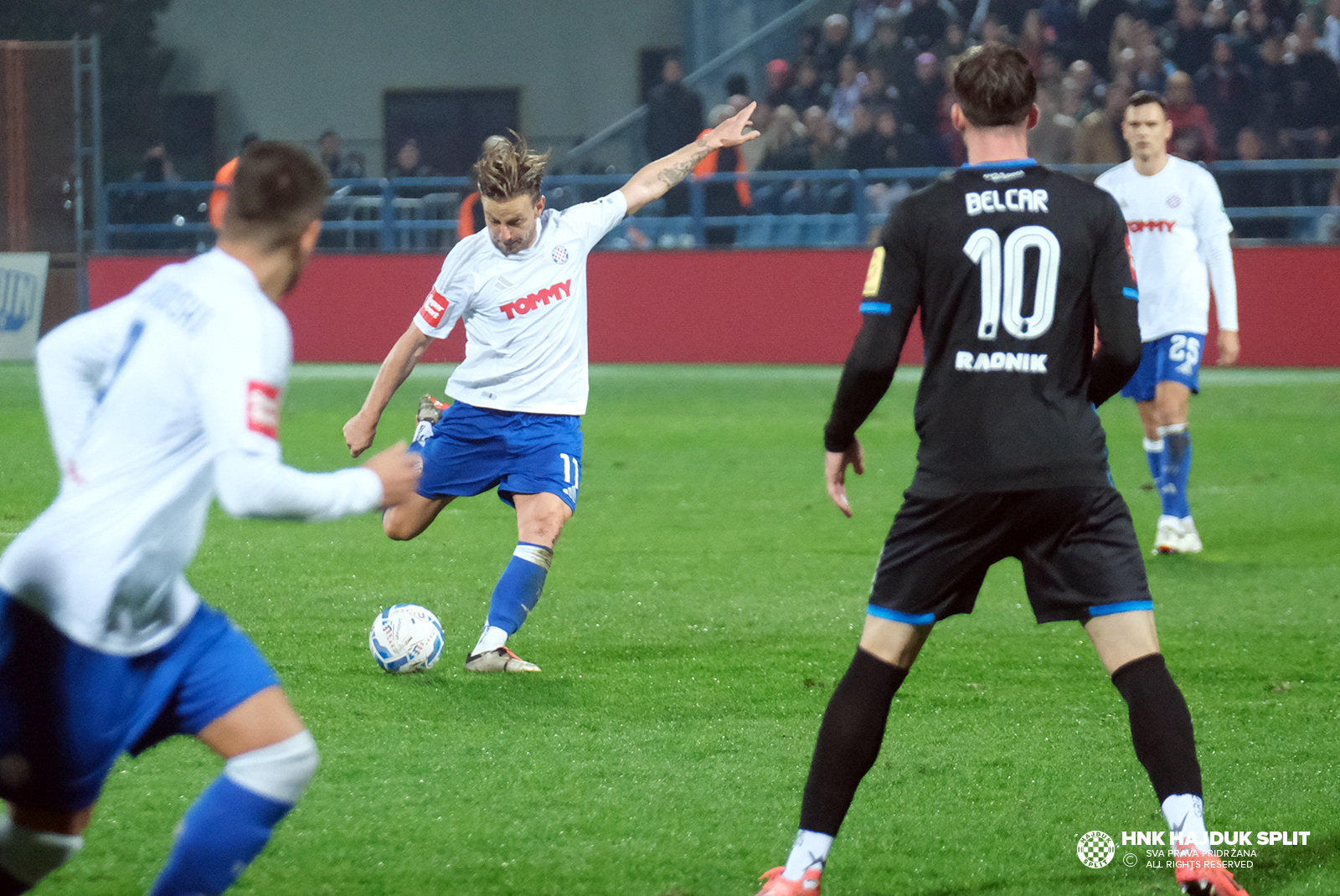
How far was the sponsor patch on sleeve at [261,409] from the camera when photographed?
2752mm

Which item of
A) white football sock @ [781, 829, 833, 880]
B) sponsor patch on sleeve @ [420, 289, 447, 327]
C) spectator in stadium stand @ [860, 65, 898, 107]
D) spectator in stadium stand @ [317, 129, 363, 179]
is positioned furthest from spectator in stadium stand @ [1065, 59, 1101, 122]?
white football sock @ [781, 829, 833, 880]

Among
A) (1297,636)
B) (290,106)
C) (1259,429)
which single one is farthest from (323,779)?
(290,106)

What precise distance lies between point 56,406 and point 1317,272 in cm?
1683

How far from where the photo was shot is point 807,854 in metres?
3.58

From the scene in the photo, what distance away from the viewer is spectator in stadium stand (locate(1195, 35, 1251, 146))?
18.5 m

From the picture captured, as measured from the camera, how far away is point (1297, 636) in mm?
6582

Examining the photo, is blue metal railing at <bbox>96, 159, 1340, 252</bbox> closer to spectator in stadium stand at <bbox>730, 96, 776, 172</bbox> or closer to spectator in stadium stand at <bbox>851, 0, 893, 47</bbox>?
spectator in stadium stand at <bbox>730, 96, 776, 172</bbox>

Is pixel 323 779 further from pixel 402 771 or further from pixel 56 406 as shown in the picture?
pixel 56 406

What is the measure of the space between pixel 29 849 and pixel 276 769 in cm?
50

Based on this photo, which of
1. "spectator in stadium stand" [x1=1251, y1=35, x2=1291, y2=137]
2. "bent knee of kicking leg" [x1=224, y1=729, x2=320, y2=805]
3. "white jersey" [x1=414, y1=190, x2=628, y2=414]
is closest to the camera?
"bent knee of kicking leg" [x1=224, y1=729, x2=320, y2=805]

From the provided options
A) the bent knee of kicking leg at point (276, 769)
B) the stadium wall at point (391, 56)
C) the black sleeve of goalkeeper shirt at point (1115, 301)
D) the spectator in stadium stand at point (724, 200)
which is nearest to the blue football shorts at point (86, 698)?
the bent knee of kicking leg at point (276, 769)

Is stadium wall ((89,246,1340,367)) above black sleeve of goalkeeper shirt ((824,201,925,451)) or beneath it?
beneath

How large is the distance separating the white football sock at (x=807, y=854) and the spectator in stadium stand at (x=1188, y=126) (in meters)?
15.0

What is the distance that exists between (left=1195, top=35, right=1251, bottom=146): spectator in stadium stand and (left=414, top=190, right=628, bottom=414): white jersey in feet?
46.9
